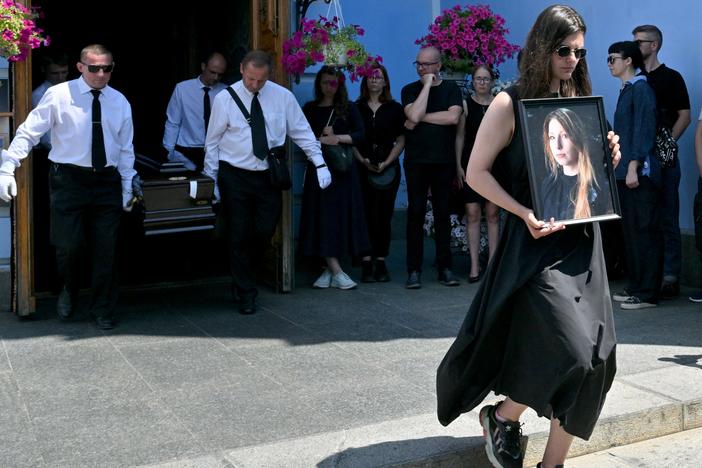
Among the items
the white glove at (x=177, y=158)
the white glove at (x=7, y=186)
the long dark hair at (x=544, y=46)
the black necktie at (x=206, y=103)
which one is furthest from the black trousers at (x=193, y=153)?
the long dark hair at (x=544, y=46)

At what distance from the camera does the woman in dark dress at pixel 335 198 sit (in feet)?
26.1

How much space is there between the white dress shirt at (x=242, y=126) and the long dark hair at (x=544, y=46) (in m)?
3.54

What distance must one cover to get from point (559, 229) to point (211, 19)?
682 cm

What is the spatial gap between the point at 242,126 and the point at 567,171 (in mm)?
3744

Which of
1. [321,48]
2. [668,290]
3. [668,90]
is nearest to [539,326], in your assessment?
[321,48]

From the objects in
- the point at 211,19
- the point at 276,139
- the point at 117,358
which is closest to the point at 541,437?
the point at 117,358

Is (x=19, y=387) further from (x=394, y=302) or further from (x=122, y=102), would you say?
(x=394, y=302)

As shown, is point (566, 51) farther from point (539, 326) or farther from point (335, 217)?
point (335, 217)

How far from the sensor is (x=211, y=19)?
9781 mm

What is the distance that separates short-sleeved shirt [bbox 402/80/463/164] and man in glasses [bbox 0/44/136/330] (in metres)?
2.47

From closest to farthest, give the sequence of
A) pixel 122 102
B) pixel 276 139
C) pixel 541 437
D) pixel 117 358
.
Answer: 1. pixel 541 437
2. pixel 117 358
3. pixel 122 102
4. pixel 276 139

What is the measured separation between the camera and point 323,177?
7.43 m

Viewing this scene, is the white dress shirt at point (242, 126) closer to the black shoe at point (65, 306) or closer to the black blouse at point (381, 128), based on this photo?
the black blouse at point (381, 128)

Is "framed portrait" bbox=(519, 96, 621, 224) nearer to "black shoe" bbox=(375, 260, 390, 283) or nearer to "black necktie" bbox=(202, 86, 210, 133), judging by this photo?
"black shoe" bbox=(375, 260, 390, 283)
